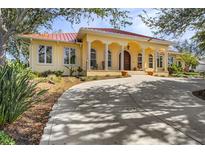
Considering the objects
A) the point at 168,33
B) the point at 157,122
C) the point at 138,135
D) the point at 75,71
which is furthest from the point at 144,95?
the point at 75,71

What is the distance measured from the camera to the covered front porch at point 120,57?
2420 cm

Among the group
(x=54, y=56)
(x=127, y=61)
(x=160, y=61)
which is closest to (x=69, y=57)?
(x=54, y=56)

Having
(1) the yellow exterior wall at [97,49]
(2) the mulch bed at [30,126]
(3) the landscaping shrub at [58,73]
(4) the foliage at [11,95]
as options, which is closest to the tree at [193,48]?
(1) the yellow exterior wall at [97,49]

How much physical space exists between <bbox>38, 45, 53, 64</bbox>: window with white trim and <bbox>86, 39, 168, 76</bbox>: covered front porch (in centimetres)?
325

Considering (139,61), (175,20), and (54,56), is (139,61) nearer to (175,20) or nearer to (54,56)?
(54,56)

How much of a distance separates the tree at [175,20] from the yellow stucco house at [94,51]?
6.63 metres

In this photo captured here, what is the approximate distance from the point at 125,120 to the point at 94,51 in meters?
18.2

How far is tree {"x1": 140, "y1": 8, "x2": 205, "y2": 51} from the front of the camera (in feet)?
41.6

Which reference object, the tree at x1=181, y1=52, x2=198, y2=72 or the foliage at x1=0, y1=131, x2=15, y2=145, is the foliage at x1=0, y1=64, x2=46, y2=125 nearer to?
the foliage at x1=0, y1=131, x2=15, y2=145

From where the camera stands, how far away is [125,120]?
784 centimetres

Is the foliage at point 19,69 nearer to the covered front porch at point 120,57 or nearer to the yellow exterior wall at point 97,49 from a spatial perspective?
the yellow exterior wall at point 97,49

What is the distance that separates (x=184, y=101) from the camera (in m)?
11.7
